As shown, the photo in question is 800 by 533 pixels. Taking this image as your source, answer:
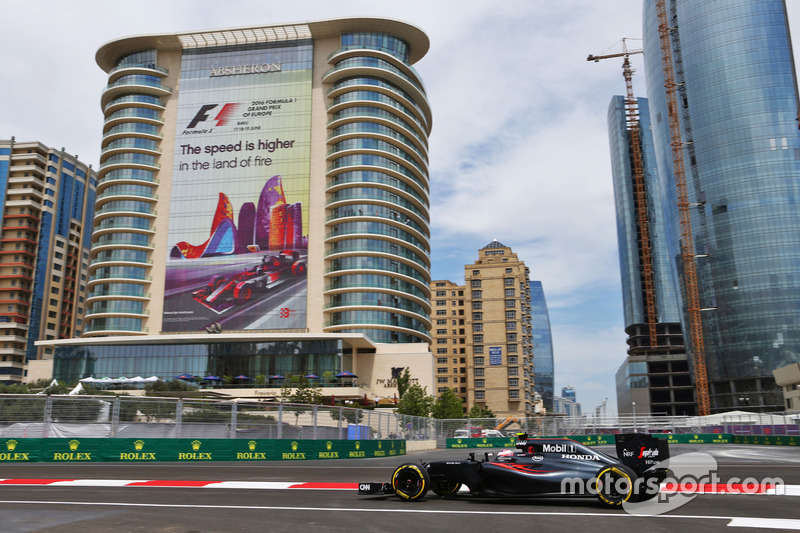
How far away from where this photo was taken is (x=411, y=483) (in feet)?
41.7

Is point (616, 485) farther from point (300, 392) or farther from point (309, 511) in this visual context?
point (300, 392)

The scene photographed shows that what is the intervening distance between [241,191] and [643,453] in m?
89.6

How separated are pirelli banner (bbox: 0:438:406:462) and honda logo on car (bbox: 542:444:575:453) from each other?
17601 millimetres

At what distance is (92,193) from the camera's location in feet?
523

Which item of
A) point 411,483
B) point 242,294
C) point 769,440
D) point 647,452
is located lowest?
point 769,440

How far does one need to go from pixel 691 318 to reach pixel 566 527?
140 metres

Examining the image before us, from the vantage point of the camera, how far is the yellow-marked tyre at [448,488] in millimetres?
13109

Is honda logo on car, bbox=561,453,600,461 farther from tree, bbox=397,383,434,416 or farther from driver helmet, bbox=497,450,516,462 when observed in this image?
tree, bbox=397,383,434,416

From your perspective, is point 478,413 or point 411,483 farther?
point 478,413

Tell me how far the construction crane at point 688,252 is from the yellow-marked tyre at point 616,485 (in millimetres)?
132033

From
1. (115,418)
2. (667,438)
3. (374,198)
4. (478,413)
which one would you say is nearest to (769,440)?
(667,438)

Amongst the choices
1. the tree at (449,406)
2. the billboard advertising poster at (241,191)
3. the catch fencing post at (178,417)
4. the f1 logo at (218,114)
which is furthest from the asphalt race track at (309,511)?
the f1 logo at (218,114)

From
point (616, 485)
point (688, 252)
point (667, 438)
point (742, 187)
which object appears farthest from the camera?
point (688, 252)

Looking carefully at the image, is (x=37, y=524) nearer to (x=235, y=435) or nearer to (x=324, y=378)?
(x=235, y=435)
